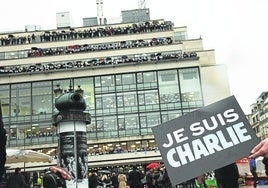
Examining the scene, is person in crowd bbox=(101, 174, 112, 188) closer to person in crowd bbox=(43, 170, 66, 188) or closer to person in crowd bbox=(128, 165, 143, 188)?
person in crowd bbox=(128, 165, 143, 188)

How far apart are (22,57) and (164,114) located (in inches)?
846

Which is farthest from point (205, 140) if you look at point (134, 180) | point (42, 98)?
point (42, 98)

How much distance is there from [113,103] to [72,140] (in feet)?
114

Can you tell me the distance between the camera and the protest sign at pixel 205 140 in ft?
12.8

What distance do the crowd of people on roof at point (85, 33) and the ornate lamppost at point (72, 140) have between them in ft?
143

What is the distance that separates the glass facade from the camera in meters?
48.8

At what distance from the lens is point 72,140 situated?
49.0 feet

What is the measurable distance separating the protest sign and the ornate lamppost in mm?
11164

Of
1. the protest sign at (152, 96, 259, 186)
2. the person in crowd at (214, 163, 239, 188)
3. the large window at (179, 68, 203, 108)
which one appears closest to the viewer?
Result: the protest sign at (152, 96, 259, 186)

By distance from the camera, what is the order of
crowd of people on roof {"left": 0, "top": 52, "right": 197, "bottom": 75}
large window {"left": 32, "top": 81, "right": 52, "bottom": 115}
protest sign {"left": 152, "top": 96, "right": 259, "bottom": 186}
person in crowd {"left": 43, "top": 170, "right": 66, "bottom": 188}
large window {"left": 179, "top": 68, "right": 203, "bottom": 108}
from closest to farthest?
1. protest sign {"left": 152, "top": 96, "right": 259, "bottom": 186}
2. person in crowd {"left": 43, "top": 170, "right": 66, "bottom": 188}
3. large window {"left": 179, "top": 68, "right": 203, "bottom": 108}
4. large window {"left": 32, "top": 81, "right": 52, "bottom": 115}
5. crowd of people on roof {"left": 0, "top": 52, "right": 197, "bottom": 75}

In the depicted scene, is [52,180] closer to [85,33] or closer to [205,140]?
[205,140]

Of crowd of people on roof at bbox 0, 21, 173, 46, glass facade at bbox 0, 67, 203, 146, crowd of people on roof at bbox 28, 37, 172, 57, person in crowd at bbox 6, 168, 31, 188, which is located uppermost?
crowd of people on roof at bbox 0, 21, 173, 46

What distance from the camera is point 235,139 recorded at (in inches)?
156

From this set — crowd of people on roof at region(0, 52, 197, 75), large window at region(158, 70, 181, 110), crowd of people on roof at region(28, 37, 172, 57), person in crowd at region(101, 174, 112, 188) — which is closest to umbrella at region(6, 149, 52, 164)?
person in crowd at region(101, 174, 112, 188)
